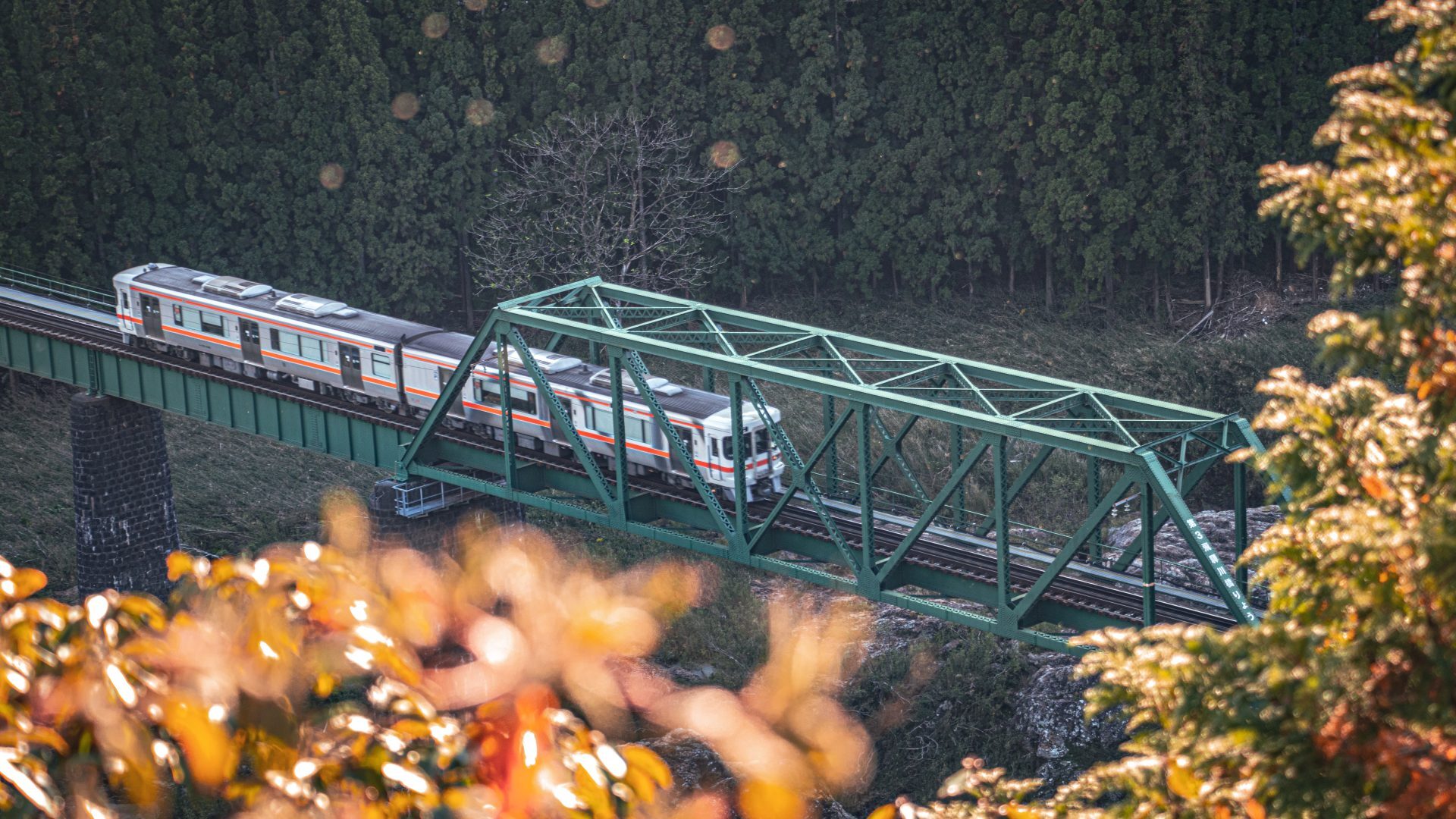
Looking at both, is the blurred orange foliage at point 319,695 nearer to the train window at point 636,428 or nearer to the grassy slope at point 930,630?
the train window at point 636,428

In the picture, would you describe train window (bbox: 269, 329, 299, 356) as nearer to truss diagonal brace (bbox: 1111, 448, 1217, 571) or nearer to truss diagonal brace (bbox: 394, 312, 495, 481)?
truss diagonal brace (bbox: 394, 312, 495, 481)

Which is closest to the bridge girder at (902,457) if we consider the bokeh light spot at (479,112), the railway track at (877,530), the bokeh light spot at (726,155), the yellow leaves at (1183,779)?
the railway track at (877,530)

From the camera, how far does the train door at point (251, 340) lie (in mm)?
44031

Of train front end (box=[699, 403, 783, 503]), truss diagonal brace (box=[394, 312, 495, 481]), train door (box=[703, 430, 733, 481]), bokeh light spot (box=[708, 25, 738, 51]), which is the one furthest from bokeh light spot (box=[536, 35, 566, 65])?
train door (box=[703, 430, 733, 481])

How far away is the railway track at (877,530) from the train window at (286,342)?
109cm

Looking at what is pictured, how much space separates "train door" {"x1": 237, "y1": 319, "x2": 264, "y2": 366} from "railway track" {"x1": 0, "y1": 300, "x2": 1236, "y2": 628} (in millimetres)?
713

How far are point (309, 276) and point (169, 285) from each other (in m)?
14.0

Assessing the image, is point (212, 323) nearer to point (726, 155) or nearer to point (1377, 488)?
point (726, 155)

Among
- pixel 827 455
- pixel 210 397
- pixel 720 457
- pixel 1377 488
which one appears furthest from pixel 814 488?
pixel 210 397

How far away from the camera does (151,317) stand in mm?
46344

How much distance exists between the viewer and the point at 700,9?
6194cm

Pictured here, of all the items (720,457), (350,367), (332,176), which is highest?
(332,176)

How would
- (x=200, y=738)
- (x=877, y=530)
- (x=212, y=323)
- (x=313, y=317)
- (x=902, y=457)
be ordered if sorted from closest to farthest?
1. (x=200, y=738)
2. (x=902, y=457)
3. (x=877, y=530)
4. (x=313, y=317)
5. (x=212, y=323)

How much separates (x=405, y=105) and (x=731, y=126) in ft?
42.4
